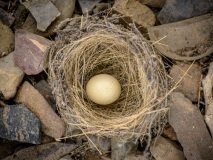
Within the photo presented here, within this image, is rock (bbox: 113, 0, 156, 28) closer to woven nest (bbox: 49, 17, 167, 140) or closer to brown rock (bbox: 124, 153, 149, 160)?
woven nest (bbox: 49, 17, 167, 140)

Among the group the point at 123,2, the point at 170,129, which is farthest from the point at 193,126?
the point at 123,2

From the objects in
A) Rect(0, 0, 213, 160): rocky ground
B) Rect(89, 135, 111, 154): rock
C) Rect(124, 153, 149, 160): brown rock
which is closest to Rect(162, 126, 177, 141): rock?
Rect(0, 0, 213, 160): rocky ground

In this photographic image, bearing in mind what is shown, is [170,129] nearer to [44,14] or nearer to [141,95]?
[141,95]

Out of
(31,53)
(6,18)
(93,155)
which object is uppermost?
(6,18)

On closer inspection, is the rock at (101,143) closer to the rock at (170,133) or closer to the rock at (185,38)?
the rock at (170,133)

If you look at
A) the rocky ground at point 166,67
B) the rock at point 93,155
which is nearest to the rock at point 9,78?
the rocky ground at point 166,67

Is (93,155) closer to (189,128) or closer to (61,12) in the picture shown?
(189,128)

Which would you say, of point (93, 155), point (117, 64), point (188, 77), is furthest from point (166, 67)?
point (93, 155)

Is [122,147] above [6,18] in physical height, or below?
below
